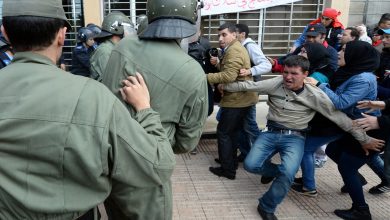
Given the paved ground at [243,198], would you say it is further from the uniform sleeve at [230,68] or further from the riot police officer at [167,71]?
the riot police officer at [167,71]

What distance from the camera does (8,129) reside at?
1060 millimetres

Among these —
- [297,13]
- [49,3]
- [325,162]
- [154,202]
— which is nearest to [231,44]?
[325,162]

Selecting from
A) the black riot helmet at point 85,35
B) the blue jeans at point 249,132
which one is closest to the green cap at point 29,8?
the blue jeans at point 249,132

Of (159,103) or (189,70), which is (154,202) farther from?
(189,70)

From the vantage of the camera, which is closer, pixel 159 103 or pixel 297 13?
pixel 159 103

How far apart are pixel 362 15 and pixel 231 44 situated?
576cm

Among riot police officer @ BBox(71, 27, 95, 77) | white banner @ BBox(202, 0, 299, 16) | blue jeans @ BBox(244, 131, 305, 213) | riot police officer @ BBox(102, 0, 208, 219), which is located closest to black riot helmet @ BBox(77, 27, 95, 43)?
riot police officer @ BBox(71, 27, 95, 77)

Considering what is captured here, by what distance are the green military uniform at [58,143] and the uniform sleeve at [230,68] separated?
9.11 feet

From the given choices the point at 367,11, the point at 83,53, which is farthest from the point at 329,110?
the point at 367,11

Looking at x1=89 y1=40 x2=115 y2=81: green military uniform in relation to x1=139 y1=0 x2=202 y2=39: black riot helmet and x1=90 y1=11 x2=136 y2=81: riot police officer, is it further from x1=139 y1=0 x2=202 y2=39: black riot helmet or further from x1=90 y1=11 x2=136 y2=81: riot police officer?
x1=139 y1=0 x2=202 y2=39: black riot helmet

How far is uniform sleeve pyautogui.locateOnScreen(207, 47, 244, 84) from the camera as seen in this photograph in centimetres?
392

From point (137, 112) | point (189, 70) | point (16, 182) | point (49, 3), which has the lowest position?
point (16, 182)

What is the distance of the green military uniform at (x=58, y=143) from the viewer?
42.3 inches

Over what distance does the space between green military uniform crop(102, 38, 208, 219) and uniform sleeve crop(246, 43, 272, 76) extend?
246cm
